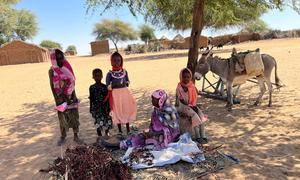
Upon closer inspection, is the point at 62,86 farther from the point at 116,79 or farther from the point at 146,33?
the point at 146,33

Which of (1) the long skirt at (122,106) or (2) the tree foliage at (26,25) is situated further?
(2) the tree foliage at (26,25)

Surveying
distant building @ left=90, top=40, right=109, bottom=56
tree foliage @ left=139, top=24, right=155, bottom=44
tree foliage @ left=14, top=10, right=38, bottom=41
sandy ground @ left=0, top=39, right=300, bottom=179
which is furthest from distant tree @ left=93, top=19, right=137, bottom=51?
sandy ground @ left=0, top=39, right=300, bottom=179

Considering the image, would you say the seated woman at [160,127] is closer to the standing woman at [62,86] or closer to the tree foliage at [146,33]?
the standing woman at [62,86]

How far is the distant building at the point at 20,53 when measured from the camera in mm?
41094

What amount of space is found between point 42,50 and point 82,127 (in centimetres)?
3559

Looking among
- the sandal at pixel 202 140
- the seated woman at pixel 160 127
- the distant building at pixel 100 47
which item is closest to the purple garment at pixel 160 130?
the seated woman at pixel 160 127

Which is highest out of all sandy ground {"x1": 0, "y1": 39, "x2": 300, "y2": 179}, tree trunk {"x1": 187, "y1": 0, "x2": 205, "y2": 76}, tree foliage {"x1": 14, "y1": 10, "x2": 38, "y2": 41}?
tree foliage {"x1": 14, "y1": 10, "x2": 38, "y2": 41}

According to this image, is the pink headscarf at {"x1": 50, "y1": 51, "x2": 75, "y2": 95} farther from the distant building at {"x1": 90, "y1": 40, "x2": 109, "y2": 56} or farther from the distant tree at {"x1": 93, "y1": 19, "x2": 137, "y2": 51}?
the distant tree at {"x1": 93, "y1": 19, "x2": 137, "y2": 51}

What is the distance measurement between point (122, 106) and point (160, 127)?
109cm

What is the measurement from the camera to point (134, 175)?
192 inches

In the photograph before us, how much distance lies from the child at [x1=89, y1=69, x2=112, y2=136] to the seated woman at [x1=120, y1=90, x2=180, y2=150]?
923 mm

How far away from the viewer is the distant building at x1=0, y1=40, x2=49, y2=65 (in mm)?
41094

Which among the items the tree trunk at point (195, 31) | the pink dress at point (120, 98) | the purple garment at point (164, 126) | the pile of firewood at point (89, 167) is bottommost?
the pile of firewood at point (89, 167)

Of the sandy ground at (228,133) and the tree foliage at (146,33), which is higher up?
the tree foliage at (146,33)
